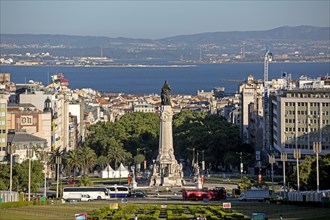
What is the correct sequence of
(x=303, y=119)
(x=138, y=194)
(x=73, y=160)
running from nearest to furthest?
(x=138, y=194) < (x=73, y=160) < (x=303, y=119)

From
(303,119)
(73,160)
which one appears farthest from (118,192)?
(303,119)

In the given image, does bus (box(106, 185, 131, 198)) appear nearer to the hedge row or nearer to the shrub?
the hedge row

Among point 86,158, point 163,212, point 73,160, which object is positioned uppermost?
point 86,158

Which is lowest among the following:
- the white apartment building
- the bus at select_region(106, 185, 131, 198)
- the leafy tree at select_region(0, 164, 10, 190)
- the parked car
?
the parked car

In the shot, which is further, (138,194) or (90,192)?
(138,194)

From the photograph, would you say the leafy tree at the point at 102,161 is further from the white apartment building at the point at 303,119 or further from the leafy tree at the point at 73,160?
the white apartment building at the point at 303,119

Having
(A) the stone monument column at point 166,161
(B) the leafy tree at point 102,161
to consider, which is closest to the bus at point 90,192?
(A) the stone monument column at point 166,161

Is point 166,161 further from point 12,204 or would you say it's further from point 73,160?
point 12,204

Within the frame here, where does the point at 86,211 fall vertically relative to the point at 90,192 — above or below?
below

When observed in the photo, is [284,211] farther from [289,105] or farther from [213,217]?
[289,105]

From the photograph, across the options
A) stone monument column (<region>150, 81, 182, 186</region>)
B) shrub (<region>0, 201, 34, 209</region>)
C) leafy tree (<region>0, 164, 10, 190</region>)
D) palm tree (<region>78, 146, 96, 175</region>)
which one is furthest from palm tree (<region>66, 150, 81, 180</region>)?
shrub (<region>0, 201, 34, 209</region>)
